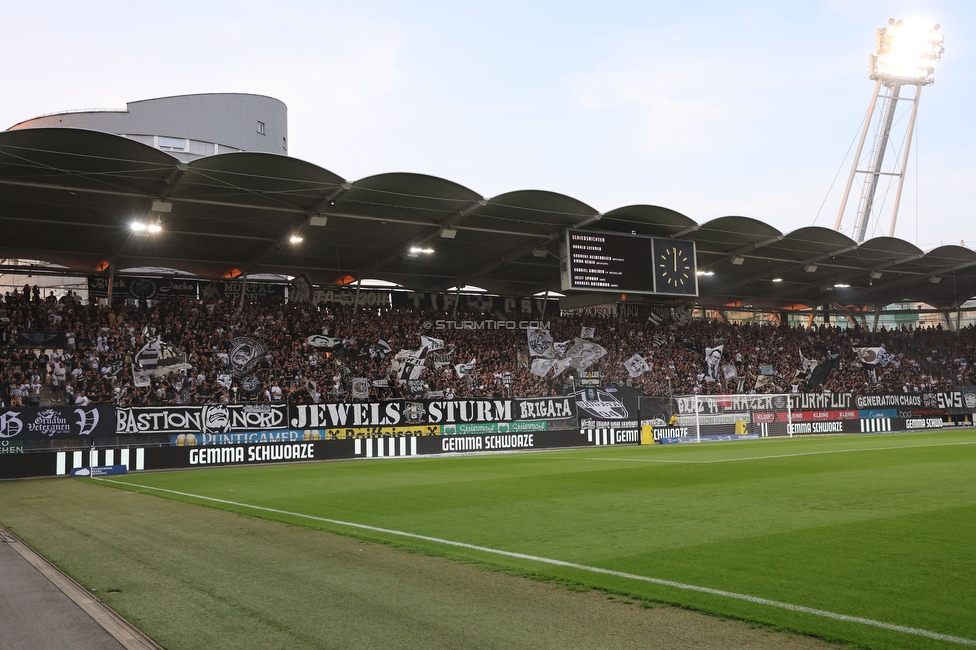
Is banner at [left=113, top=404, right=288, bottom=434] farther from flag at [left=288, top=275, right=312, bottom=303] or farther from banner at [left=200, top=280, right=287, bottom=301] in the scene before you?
flag at [left=288, top=275, right=312, bottom=303]

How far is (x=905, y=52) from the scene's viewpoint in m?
61.2

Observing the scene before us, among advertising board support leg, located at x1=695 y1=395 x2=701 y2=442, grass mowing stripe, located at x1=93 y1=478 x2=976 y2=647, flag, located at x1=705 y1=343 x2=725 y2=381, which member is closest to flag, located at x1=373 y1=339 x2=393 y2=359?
advertising board support leg, located at x1=695 y1=395 x2=701 y2=442

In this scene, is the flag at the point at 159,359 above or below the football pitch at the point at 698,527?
above

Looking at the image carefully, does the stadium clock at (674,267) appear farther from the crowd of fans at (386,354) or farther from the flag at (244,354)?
the flag at (244,354)

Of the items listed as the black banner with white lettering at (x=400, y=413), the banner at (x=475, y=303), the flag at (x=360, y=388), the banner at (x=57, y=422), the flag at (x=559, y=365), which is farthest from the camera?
the banner at (x=475, y=303)

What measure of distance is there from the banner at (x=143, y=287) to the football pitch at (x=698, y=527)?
19649mm

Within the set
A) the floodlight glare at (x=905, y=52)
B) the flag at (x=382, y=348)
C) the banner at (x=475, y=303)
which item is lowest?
the flag at (x=382, y=348)

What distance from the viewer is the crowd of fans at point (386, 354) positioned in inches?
1204

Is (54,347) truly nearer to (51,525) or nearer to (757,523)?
(51,525)

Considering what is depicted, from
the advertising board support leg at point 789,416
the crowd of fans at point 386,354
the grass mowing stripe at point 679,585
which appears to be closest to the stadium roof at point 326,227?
the crowd of fans at point 386,354

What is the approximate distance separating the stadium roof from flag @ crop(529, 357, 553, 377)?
5052 mm

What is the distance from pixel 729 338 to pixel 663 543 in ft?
142

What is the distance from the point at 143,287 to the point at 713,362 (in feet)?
102

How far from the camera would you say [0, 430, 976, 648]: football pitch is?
19.1 ft
